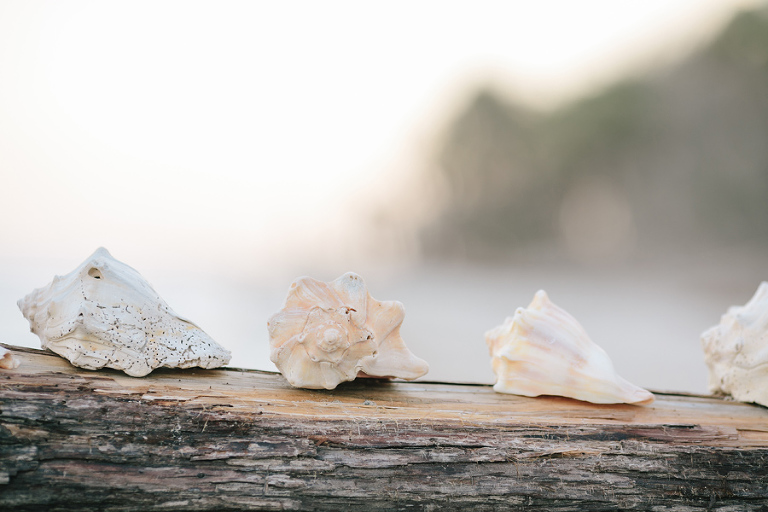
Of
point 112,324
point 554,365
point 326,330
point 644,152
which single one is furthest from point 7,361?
point 644,152

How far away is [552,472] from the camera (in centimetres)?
74

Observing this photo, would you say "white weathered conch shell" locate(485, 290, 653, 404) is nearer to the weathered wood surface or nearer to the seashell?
the weathered wood surface

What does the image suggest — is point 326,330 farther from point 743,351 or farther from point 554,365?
point 743,351

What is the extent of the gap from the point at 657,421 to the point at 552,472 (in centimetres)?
24

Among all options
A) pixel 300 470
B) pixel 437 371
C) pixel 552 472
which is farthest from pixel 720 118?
pixel 300 470

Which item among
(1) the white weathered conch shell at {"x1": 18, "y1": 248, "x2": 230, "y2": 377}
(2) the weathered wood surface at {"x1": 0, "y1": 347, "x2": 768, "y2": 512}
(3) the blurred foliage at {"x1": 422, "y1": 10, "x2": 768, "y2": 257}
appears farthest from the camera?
(3) the blurred foliage at {"x1": 422, "y1": 10, "x2": 768, "y2": 257}

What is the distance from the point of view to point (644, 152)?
11.2 ft

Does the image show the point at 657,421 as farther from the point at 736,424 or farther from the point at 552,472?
the point at 552,472

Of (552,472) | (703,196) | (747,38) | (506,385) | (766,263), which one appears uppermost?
(747,38)

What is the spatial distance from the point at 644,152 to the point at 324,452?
3.31 m

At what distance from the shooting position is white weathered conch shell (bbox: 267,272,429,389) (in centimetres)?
81

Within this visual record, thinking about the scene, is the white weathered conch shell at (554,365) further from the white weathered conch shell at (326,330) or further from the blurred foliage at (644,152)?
the blurred foliage at (644,152)

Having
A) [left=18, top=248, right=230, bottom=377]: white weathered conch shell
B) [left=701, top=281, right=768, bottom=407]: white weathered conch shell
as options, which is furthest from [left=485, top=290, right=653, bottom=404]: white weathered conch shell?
[left=18, top=248, right=230, bottom=377]: white weathered conch shell

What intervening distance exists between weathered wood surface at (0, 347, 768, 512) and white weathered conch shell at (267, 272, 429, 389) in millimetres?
41
